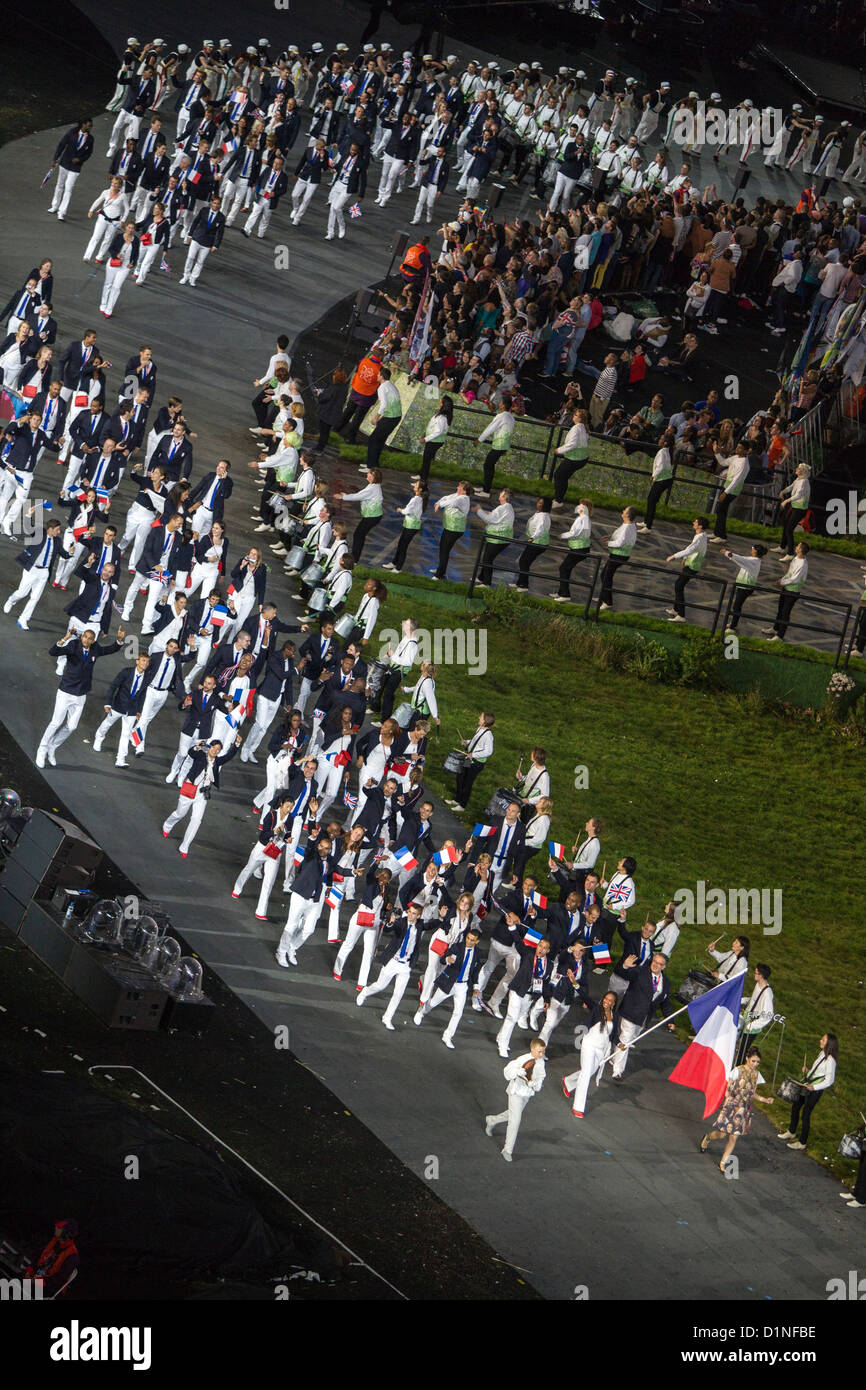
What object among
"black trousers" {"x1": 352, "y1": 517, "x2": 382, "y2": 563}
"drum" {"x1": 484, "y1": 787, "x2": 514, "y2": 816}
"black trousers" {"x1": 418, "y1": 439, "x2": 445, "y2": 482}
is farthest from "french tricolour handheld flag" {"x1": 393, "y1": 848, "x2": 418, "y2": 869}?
"black trousers" {"x1": 418, "y1": 439, "x2": 445, "y2": 482}

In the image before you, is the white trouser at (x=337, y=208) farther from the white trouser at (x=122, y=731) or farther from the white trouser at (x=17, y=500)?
the white trouser at (x=122, y=731)

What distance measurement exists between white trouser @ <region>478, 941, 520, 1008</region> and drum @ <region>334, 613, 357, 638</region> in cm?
511

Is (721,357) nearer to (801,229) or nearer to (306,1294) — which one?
(801,229)

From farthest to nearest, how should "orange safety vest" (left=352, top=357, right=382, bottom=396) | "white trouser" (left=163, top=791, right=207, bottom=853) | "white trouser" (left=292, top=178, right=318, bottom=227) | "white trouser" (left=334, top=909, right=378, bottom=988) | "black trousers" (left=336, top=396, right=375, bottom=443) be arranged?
"white trouser" (left=292, top=178, right=318, bottom=227), "black trousers" (left=336, top=396, right=375, bottom=443), "orange safety vest" (left=352, top=357, right=382, bottom=396), "white trouser" (left=163, top=791, right=207, bottom=853), "white trouser" (left=334, top=909, right=378, bottom=988)

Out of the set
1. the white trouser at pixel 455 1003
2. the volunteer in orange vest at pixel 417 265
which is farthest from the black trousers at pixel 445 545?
the white trouser at pixel 455 1003

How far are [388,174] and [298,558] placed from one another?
15339 millimetres

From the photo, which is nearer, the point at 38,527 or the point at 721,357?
the point at 38,527

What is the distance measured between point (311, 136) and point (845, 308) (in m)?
10.5

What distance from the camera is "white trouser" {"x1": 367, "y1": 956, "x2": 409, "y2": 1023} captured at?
17.8 meters

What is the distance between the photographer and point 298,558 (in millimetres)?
24469

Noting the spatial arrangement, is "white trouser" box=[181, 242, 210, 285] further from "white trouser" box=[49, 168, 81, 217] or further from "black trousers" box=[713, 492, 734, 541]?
"black trousers" box=[713, 492, 734, 541]

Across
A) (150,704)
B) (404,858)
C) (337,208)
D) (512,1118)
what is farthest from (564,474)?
(512,1118)

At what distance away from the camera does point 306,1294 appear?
13500mm

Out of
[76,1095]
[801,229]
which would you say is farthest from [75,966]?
[801,229]
